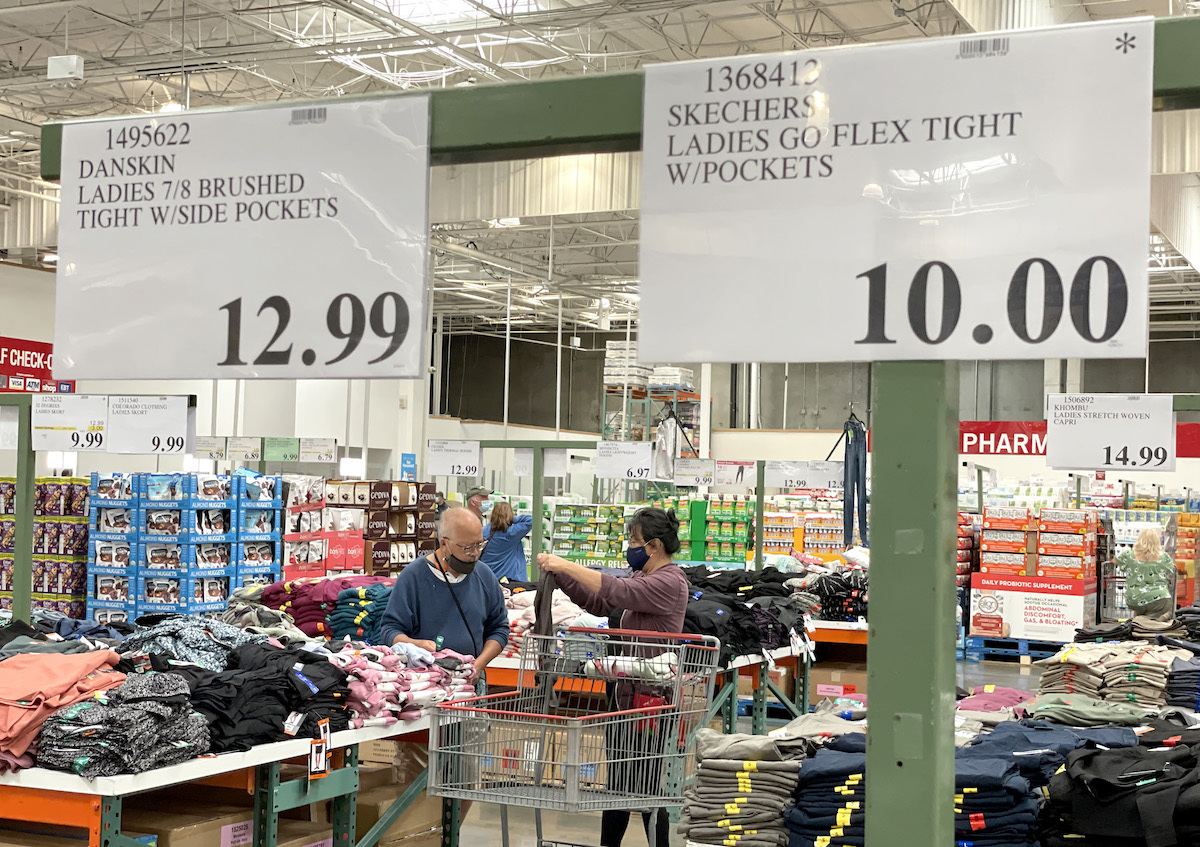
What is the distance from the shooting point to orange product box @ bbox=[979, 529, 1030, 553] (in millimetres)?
14641

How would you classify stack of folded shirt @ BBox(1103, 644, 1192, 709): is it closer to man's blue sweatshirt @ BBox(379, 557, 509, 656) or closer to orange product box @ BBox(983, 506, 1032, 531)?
man's blue sweatshirt @ BBox(379, 557, 509, 656)

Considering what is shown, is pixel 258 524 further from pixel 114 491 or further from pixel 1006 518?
pixel 1006 518

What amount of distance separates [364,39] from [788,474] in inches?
266

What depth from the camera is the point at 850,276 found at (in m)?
1.91

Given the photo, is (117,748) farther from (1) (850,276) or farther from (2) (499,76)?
(2) (499,76)

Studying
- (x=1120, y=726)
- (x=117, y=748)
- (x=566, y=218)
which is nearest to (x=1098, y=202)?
(x=117, y=748)

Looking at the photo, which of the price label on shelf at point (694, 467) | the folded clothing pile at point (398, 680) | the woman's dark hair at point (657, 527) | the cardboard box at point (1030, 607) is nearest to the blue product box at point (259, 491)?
the price label on shelf at point (694, 467)

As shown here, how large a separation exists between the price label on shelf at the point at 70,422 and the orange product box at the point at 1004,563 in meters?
10.1

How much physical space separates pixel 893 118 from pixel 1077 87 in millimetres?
258

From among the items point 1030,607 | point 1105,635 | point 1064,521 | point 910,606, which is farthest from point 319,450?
point 910,606

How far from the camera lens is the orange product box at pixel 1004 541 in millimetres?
14641

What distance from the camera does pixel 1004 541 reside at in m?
14.8

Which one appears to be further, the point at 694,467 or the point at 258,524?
the point at 694,467

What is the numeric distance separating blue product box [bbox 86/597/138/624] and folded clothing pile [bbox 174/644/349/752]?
18.6ft
